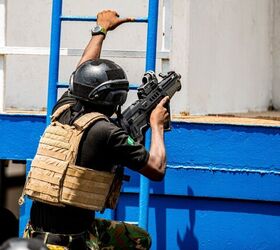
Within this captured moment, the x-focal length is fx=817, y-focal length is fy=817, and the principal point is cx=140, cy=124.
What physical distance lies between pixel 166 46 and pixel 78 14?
0.85 meters

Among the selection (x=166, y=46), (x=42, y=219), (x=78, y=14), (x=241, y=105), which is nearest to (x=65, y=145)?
(x=42, y=219)

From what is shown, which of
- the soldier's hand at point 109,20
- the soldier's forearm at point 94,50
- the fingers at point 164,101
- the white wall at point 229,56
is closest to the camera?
the fingers at point 164,101

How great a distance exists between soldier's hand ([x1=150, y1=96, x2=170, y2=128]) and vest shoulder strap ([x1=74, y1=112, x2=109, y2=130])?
11.5 inches

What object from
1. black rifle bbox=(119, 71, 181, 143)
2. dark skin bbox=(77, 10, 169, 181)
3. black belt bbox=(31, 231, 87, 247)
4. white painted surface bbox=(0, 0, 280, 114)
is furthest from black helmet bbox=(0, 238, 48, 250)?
white painted surface bbox=(0, 0, 280, 114)

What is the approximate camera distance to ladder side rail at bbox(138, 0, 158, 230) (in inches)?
196

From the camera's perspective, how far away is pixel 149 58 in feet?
16.3

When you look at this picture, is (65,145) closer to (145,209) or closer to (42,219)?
(42,219)

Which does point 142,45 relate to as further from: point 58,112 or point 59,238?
point 59,238

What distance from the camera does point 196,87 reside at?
5.93m

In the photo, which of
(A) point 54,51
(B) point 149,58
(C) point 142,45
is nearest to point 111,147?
(B) point 149,58

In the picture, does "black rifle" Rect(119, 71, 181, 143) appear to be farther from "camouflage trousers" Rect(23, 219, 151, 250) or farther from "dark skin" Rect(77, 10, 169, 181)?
"camouflage trousers" Rect(23, 219, 151, 250)

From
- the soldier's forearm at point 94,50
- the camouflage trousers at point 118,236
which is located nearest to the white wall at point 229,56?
the soldier's forearm at point 94,50

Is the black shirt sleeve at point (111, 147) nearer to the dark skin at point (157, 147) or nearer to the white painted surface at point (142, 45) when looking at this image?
the dark skin at point (157, 147)

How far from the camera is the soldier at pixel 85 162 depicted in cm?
387
